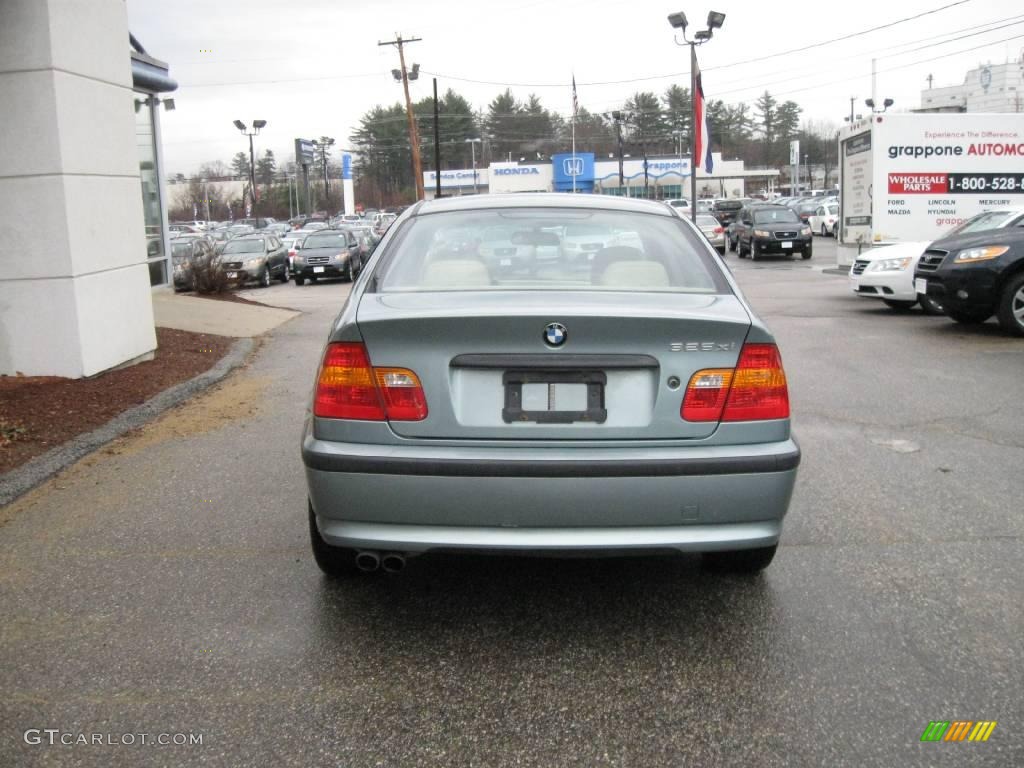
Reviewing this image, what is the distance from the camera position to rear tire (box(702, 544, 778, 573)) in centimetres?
397

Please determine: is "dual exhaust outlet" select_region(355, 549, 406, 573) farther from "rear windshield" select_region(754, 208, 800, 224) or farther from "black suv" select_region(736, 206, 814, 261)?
"rear windshield" select_region(754, 208, 800, 224)

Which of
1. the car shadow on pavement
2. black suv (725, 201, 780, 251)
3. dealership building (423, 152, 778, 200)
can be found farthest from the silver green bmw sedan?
dealership building (423, 152, 778, 200)

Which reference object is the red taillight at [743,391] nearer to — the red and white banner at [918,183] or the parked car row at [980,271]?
the parked car row at [980,271]

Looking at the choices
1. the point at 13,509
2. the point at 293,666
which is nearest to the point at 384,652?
the point at 293,666

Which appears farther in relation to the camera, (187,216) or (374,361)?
(187,216)

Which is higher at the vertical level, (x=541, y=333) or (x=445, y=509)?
(x=541, y=333)

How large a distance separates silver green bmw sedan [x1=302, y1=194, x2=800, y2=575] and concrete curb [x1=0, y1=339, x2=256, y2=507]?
300cm

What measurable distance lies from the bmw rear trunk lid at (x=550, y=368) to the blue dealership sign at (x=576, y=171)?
73462 mm

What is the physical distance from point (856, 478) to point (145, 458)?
448 centimetres

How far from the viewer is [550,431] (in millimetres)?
3301

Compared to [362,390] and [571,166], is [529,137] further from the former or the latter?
[362,390]

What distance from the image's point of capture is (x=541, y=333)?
330 cm

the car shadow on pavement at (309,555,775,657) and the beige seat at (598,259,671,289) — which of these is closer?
the car shadow on pavement at (309,555,775,657)

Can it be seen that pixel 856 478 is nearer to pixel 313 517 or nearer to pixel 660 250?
pixel 660 250
